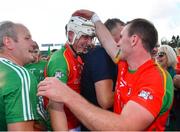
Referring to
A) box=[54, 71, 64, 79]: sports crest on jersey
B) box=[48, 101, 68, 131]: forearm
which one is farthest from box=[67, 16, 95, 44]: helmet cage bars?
box=[48, 101, 68, 131]: forearm

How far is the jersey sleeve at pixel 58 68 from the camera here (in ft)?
9.73

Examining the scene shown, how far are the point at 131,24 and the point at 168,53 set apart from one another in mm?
3355

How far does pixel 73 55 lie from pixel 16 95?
1140 millimetres

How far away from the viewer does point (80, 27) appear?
328 cm

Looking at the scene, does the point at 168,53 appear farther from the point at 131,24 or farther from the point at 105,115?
the point at 105,115

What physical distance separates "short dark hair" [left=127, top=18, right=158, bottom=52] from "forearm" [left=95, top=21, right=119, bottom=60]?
0.59 meters

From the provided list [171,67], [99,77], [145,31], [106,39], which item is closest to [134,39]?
[145,31]

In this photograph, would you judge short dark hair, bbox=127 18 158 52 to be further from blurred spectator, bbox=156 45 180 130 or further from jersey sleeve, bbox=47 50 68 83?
blurred spectator, bbox=156 45 180 130

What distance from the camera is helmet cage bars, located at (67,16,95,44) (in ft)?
10.8

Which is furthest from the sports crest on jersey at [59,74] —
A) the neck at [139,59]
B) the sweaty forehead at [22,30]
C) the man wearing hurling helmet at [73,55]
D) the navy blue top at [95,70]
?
the neck at [139,59]

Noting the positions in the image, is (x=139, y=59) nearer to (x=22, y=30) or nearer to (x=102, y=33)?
(x=102, y=33)

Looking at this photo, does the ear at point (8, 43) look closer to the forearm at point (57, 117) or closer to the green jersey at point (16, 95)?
the green jersey at point (16, 95)

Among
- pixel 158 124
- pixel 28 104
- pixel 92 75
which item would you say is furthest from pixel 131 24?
pixel 28 104

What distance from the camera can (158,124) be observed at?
8.15ft
